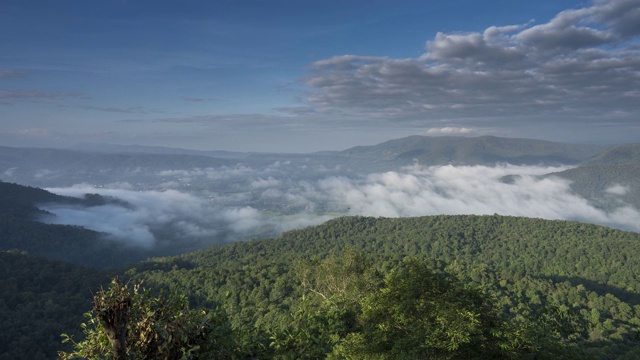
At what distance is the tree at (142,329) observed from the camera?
7.82 m

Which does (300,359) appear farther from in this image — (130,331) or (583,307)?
(583,307)

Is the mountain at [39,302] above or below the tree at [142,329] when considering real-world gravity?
below

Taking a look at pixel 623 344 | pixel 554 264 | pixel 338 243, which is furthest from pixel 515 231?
pixel 623 344

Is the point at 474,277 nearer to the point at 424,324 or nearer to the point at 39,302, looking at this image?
the point at 424,324

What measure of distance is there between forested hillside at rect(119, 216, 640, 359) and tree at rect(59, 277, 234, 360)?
102 cm

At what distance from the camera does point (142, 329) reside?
8.47 metres

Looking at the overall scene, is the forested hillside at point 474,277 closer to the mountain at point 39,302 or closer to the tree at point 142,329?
the tree at point 142,329

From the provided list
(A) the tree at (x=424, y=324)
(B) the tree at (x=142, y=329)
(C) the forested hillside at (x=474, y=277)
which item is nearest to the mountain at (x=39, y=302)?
(C) the forested hillside at (x=474, y=277)

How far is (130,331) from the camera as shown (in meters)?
8.58

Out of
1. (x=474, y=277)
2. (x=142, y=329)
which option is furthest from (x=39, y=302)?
(x=474, y=277)

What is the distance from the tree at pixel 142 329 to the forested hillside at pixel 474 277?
1.02 m

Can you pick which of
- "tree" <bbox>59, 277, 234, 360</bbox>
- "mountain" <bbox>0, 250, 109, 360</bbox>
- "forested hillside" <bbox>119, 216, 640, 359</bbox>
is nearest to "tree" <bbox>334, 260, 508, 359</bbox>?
"forested hillside" <bbox>119, 216, 640, 359</bbox>

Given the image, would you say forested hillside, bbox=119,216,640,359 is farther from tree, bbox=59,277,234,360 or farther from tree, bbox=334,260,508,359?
tree, bbox=334,260,508,359

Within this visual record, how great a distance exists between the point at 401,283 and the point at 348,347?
5255mm
